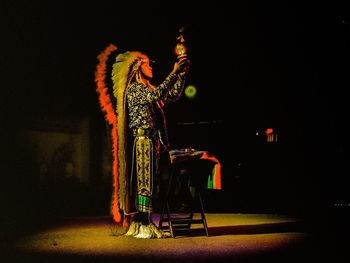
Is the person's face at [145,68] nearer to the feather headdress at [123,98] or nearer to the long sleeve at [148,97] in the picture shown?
the feather headdress at [123,98]

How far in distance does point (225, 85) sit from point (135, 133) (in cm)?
519

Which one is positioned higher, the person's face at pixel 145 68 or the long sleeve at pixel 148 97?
the person's face at pixel 145 68

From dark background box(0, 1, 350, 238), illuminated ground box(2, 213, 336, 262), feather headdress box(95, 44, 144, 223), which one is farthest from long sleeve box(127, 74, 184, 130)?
dark background box(0, 1, 350, 238)

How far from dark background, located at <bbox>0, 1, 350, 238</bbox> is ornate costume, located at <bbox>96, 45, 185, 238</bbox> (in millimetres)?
2207

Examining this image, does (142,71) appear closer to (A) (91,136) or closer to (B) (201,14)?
(B) (201,14)

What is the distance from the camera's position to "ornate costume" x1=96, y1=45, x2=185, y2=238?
608 centimetres

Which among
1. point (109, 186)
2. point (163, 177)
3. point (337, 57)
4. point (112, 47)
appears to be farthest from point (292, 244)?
point (109, 186)

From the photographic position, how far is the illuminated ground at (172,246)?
4.54 metres

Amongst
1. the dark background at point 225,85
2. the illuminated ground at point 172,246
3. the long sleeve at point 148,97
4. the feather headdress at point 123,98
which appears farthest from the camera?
the dark background at point 225,85

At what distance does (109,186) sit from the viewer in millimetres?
11727

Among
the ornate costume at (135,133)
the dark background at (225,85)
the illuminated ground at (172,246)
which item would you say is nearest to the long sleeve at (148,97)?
the ornate costume at (135,133)

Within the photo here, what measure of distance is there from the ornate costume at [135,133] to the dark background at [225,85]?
221 centimetres


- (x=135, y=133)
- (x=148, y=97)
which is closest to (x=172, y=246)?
(x=135, y=133)

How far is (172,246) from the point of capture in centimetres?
524
